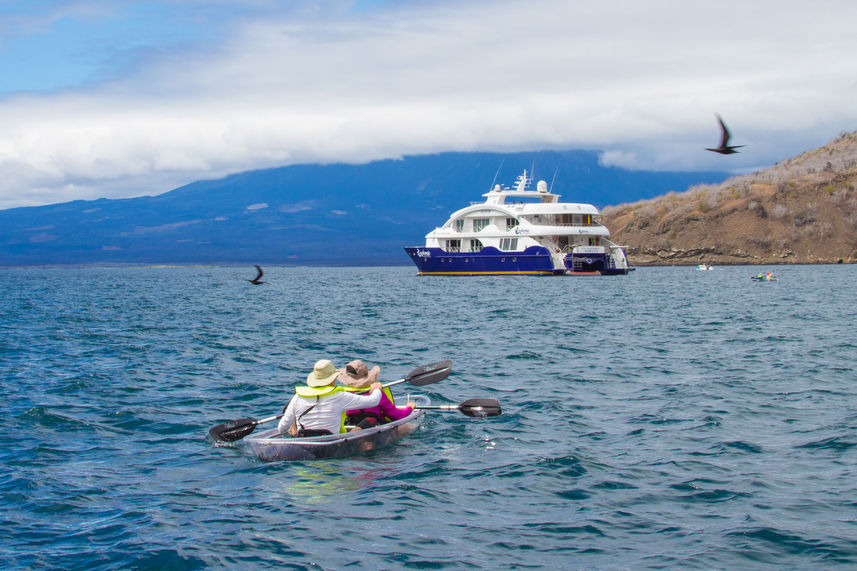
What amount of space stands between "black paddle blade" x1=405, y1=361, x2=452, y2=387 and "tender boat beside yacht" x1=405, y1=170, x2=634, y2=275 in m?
68.0

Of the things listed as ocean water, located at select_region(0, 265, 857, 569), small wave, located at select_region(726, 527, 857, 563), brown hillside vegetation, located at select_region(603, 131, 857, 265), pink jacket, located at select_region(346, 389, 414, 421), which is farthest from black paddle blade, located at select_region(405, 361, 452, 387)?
brown hillside vegetation, located at select_region(603, 131, 857, 265)

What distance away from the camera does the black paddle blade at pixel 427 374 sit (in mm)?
16156

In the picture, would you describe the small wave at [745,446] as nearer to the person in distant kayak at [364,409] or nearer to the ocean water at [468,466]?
the ocean water at [468,466]

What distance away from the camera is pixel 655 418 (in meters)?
15.3

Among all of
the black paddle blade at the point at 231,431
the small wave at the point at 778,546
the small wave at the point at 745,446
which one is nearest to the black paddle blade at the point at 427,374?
the black paddle blade at the point at 231,431

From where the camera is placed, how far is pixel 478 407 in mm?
15047

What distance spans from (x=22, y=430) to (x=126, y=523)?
243 inches

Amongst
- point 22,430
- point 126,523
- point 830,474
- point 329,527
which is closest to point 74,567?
point 126,523

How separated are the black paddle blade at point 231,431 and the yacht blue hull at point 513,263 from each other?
71.2 m

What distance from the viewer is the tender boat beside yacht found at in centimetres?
8438

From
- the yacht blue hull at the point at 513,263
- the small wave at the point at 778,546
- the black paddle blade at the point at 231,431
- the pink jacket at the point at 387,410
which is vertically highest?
the yacht blue hull at the point at 513,263

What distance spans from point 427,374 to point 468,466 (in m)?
3.91

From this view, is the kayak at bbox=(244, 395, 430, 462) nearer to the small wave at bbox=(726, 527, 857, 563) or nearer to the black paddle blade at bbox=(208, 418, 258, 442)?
the black paddle blade at bbox=(208, 418, 258, 442)

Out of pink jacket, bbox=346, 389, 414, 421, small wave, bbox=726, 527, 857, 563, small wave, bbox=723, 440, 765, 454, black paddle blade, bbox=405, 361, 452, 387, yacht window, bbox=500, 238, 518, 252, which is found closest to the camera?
small wave, bbox=726, 527, 857, 563
